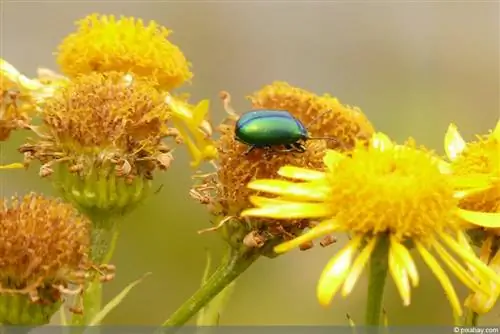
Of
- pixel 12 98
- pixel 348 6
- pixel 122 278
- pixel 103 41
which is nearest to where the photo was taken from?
pixel 12 98

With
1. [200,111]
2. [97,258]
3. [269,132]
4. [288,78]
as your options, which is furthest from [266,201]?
[288,78]

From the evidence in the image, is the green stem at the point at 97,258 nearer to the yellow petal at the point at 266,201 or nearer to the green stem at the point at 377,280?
the yellow petal at the point at 266,201

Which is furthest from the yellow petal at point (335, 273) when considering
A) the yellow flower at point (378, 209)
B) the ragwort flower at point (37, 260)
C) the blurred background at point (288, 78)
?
the blurred background at point (288, 78)

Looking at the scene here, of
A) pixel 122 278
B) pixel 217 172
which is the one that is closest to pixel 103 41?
Result: pixel 217 172

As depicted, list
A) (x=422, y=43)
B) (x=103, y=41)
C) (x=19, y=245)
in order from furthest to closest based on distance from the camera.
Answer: (x=422, y=43) → (x=103, y=41) → (x=19, y=245)

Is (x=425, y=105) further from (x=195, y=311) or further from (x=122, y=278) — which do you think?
(x=195, y=311)

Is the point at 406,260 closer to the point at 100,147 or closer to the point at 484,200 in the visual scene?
the point at 484,200

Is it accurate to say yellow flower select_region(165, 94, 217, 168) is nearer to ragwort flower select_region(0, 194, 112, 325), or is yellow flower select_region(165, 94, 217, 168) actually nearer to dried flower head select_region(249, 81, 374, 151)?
dried flower head select_region(249, 81, 374, 151)
